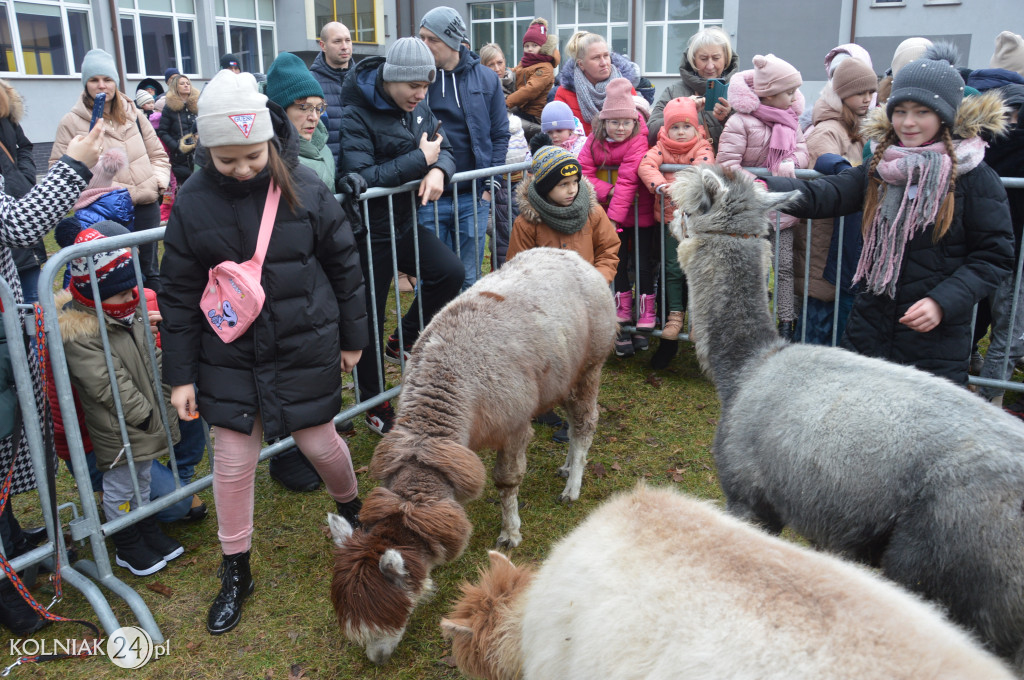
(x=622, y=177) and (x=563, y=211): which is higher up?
(x=622, y=177)

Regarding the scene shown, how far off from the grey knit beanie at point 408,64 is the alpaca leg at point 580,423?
2.11 m

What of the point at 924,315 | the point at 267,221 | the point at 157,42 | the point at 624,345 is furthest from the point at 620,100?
the point at 157,42

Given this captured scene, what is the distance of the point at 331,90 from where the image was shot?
6.93 metres

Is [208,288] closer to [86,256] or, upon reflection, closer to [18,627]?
[86,256]

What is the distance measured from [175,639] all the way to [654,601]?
2820 millimetres

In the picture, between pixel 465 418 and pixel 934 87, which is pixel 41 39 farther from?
pixel 934 87

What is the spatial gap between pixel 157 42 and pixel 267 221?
76.1ft

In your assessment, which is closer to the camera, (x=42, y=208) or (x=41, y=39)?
(x=42, y=208)

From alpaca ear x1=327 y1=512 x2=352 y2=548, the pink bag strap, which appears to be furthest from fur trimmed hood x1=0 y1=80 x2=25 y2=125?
alpaca ear x1=327 y1=512 x2=352 y2=548

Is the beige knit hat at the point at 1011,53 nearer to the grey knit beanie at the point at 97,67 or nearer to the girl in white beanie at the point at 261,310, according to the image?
the girl in white beanie at the point at 261,310

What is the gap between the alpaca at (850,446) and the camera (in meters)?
1.97

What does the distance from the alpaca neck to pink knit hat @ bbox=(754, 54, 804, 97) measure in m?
3.18

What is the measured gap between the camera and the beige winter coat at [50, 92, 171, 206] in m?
7.05

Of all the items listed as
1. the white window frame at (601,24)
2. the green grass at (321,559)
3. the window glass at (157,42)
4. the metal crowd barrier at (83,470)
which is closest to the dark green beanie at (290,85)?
the metal crowd barrier at (83,470)
